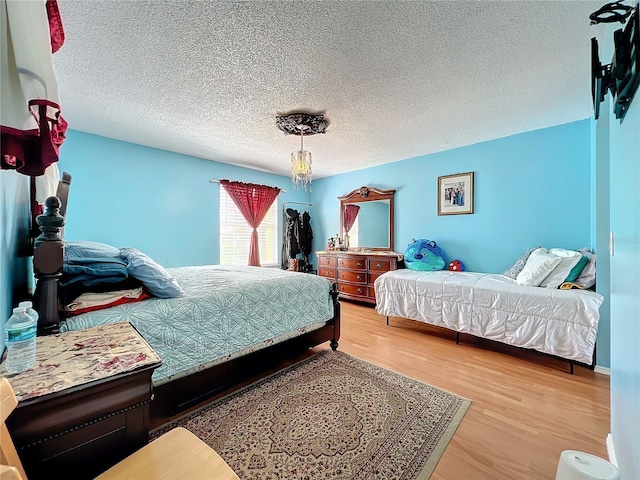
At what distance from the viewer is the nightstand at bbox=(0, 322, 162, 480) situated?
2.25ft

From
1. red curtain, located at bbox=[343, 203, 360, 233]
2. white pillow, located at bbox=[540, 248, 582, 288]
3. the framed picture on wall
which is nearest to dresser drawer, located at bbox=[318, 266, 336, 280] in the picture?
red curtain, located at bbox=[343, 203, 360, 233]

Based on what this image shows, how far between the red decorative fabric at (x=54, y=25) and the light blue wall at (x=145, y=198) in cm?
269

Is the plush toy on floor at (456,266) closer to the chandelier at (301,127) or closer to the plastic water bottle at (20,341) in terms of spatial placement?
the chandelier at (301,127)

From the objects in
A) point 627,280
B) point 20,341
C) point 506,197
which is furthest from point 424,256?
point 20,341

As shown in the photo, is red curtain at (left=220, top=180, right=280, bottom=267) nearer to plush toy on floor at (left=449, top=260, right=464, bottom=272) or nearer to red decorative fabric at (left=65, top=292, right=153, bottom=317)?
red decorative fabric at (left=65, top=292, right=153, bottom=317)

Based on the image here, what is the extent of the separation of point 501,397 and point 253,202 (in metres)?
4.23

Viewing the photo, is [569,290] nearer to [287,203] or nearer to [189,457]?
[189,457]

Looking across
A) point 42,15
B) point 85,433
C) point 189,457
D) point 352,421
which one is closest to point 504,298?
point 352,421

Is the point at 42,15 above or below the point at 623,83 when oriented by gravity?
above

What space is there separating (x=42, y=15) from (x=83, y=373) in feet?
3.55

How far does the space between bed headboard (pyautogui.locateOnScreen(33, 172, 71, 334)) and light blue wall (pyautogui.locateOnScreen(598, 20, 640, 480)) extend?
201 centimetres

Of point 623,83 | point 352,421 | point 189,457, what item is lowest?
point 352,421

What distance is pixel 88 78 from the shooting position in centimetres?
205

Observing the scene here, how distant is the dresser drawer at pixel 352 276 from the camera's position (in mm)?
4320
